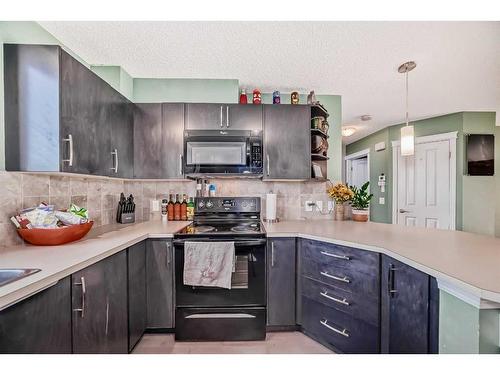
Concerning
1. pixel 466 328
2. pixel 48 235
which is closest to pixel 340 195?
pixel 466 328

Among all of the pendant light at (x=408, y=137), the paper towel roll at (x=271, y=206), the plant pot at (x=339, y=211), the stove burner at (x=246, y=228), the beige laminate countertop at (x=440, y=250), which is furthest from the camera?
the plant pot at (x=339, y=211)

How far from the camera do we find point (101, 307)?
1354mm

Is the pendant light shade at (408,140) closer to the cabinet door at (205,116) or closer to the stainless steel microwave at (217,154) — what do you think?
the stainless steel microwave at (217,154)

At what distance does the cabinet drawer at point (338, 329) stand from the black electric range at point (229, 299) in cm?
36

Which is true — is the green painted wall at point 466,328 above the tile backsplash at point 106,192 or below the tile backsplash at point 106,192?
below

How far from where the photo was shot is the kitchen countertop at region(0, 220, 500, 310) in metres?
0.90

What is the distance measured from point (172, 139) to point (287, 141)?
1.11 m

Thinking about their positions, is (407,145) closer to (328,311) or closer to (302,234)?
(302,234)

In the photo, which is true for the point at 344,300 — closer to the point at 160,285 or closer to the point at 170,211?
the point at 160,285

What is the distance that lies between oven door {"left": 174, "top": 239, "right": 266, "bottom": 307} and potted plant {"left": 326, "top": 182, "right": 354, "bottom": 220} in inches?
43.0

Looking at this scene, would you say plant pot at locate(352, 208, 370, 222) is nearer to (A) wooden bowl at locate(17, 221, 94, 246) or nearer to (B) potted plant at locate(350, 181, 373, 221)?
(B) potted plant at locate(350, 181, 373, 221)

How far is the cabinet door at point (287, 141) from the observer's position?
2430 millimetres

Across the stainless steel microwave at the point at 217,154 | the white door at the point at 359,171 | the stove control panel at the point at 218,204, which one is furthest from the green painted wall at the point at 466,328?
the white door at the point at 359,171

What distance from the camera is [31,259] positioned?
3.84 ft
